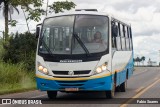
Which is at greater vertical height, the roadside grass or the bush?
the bush

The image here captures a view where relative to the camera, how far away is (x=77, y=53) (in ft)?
50.8

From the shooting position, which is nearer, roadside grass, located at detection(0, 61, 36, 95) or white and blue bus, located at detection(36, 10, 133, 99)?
white and blue bus, located at detection(36, 10, 133, 99)

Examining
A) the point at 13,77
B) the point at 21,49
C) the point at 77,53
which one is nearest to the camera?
the point at 77,53

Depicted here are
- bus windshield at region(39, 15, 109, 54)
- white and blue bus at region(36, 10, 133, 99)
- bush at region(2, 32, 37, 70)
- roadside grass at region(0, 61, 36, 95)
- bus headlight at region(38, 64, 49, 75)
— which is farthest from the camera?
bush at region(2, 32, 37, 70)

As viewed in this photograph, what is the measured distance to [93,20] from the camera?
16312 mm

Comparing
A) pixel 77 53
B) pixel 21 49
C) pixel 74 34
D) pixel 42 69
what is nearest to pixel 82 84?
pixel 77 53

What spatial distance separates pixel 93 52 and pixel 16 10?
34857mm

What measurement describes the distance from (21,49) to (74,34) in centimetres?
2041

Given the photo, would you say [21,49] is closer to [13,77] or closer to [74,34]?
[13,77]

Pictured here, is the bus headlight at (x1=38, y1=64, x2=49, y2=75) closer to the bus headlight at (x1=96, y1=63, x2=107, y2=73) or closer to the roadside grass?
the bus headlight at (x1=96, y1=63, x2=107, y2=73)

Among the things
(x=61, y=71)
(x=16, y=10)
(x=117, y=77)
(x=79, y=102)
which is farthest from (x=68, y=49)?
(x=16, y=10)

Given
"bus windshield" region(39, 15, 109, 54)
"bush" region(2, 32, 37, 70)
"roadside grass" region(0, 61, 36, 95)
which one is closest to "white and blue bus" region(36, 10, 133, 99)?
"bus windshield" region(39, 15, 109, 54)

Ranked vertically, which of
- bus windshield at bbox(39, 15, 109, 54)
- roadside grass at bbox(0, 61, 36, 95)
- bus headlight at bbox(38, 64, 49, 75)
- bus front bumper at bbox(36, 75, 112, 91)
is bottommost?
roadside grass at bbox(0, 61, 36, 95)

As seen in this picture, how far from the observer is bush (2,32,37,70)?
3516 centimetres
